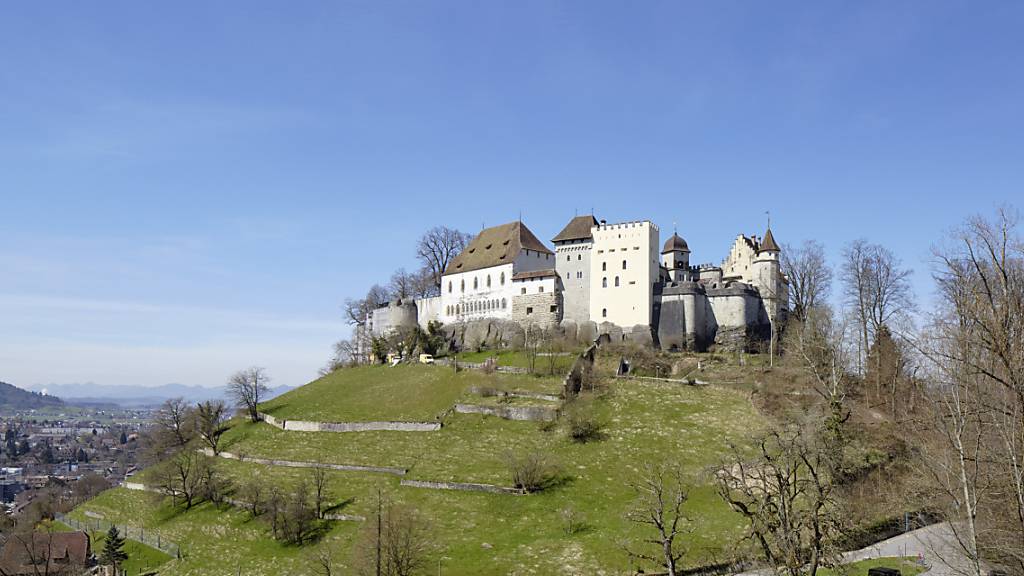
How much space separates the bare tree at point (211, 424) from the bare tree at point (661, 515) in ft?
112

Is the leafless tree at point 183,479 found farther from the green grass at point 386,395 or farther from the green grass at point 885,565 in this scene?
the green grass at point 885,565

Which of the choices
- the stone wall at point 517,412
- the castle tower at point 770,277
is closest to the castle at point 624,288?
the castle tower at point 770,277

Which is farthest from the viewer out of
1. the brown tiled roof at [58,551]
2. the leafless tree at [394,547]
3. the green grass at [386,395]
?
the green grass at [386,395]

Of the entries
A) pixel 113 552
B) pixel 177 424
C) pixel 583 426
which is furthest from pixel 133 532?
pixel 583 426

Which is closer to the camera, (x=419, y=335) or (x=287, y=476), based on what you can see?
(x=287, y=476)

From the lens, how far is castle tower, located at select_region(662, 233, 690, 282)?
7988 centimetres

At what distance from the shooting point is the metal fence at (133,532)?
4731 centimetres

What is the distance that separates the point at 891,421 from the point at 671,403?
1443 centimetres

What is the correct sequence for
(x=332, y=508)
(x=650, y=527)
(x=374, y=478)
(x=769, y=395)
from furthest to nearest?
(x=769, y=395) → (x=374, y=478) → (x=332, y=508) → (x=650, y=527)

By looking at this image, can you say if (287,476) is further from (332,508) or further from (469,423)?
(469,423)

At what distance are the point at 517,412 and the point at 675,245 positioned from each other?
30790 millimetres

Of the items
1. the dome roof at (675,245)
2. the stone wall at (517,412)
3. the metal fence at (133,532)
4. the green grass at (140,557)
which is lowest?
the green grass at (140,557)

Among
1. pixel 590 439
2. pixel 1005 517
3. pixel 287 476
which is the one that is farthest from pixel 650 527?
pixel 287 476

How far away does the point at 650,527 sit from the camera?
4097cm
